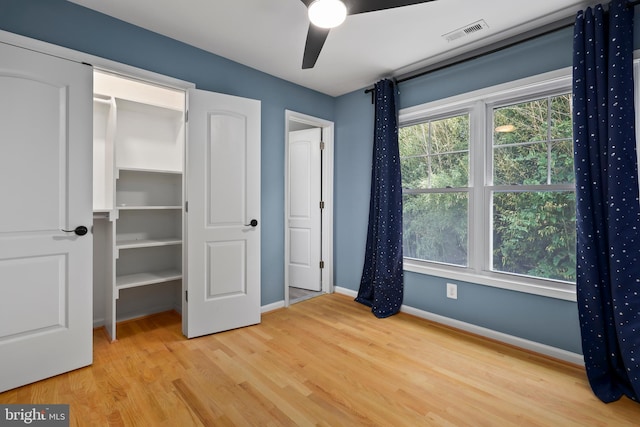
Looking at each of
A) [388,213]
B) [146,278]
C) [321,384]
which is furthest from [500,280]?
[146,278]

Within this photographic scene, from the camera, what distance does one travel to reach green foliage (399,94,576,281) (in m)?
2.36

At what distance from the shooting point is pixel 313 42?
6.45ft

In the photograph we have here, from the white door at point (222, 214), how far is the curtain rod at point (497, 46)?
63.9 inches

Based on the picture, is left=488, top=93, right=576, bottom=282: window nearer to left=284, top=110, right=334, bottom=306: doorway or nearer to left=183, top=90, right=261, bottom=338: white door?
left=284, top=110, right=334, bottom=306: doorway

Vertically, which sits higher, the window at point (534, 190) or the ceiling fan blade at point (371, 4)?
the ceiling fan blade at point (371, 4)

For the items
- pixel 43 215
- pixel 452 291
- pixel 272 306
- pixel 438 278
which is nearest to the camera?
pixel 43 215

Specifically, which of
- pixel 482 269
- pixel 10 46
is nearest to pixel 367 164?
pixel 482 269

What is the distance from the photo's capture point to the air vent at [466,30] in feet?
7.55

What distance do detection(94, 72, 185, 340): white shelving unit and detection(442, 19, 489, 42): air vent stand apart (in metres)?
2.44

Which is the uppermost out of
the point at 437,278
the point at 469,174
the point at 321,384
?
the point at 469,174

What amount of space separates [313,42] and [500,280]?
2349 mm

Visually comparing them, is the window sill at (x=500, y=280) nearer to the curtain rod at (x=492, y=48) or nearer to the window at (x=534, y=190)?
the window at (x=534, y=190)

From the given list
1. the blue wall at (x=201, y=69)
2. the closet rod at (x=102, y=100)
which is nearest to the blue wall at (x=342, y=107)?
the blue wall at (x=201, y=69)

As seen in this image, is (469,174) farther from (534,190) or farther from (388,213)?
(388,213)
